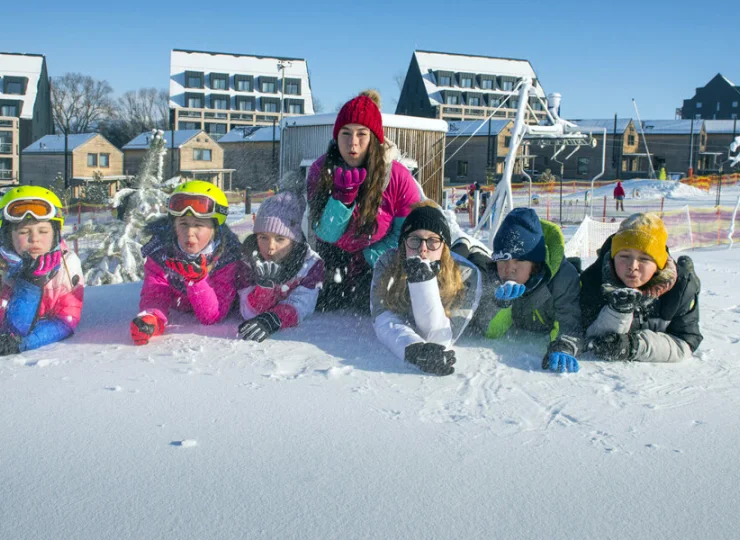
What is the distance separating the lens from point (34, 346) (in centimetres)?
310

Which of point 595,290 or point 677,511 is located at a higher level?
point 595,290

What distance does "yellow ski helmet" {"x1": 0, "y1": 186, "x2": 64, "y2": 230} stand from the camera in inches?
125

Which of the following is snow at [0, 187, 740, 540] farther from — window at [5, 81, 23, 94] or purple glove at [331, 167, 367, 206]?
window at [5, 81, 23, 94]

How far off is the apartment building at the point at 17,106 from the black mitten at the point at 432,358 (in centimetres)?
4019

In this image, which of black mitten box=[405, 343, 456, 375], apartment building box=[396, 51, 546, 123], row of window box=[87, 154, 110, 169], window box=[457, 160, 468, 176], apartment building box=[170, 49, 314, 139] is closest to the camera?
black mitten box=[405, 343, 456, 375]

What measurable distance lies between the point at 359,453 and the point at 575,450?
0.67 m

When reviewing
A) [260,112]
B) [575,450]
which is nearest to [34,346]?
[575,450]

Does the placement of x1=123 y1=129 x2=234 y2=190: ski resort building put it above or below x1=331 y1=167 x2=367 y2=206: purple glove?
above

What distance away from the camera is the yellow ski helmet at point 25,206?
3.17 m

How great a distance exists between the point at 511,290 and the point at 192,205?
5.34 feet

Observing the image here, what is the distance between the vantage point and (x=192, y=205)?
11.0 ft

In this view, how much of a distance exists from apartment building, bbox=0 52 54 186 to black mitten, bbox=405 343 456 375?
40.2 metres

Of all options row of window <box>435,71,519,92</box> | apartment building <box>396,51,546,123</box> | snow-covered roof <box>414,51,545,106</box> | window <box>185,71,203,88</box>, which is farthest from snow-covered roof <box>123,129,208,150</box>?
row of window <box>435,71,519,92</box>

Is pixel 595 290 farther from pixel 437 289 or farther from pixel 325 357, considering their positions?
pixel 325 357
